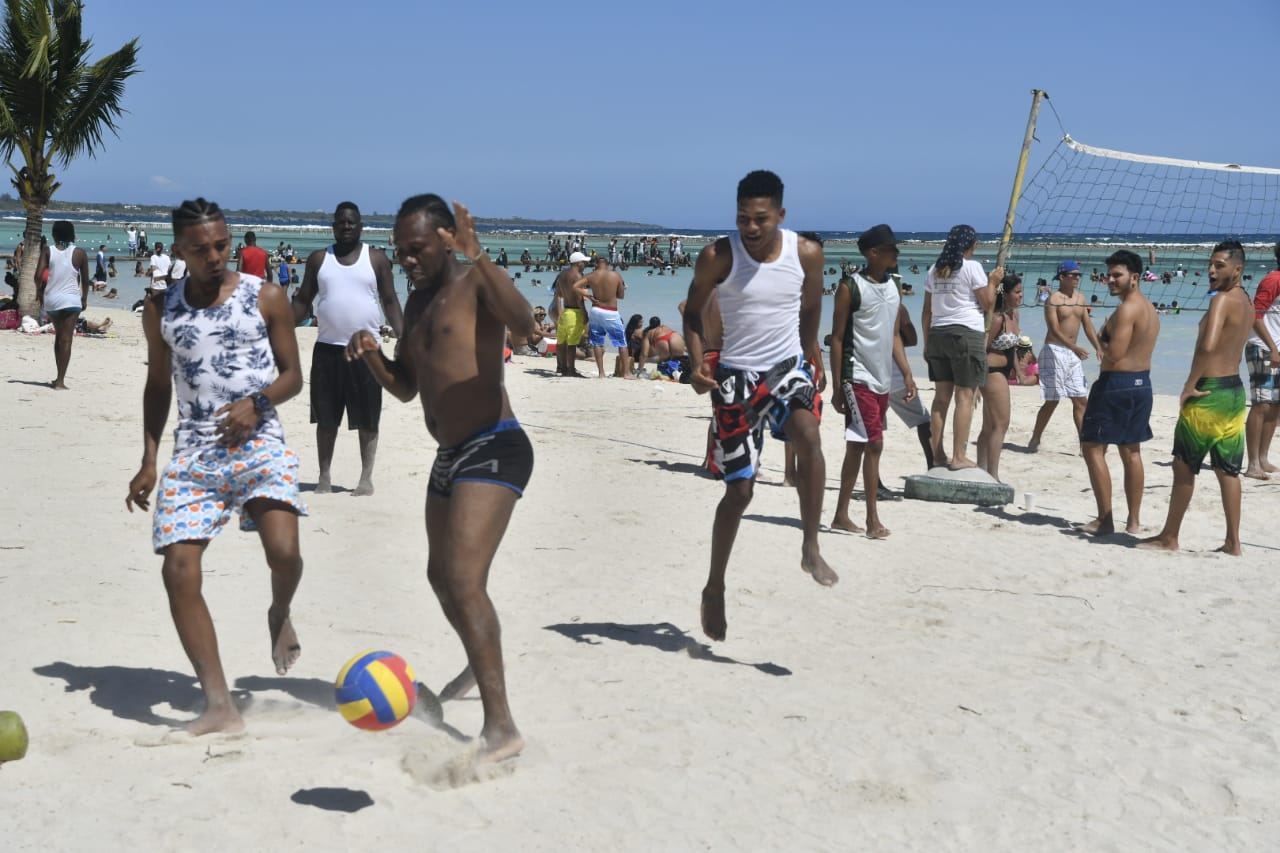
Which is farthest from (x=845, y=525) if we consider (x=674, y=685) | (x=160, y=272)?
(x=160, y=272)

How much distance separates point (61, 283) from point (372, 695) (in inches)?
393

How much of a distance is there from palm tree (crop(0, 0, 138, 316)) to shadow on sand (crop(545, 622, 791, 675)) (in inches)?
567

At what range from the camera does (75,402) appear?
11.5 m

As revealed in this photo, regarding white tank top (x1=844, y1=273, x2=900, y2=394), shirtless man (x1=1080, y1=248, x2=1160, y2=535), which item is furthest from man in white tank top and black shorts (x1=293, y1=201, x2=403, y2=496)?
shirtless man (x1=1080, y1=248, x2=1160, y2=535)

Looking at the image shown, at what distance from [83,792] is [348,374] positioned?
14.8 ft

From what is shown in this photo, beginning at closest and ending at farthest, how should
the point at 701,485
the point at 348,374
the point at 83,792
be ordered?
the point at 83,792 → the point at 348,374 → the point at 701,485

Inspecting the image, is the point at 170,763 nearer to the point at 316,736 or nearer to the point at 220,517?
the point at 316,736

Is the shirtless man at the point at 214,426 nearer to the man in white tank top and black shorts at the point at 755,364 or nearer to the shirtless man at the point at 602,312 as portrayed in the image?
the man in white tank top and black shorts at the point at 755,364

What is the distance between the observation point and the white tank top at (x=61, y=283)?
12156 mm

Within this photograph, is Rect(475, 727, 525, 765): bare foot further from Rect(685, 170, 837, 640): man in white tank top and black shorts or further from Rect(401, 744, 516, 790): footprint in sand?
Rect(685, 170, 837, 640): man in white tank top and black shorts

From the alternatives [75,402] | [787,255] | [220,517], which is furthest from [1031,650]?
[75,402]

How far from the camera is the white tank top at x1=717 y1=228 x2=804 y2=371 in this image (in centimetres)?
522

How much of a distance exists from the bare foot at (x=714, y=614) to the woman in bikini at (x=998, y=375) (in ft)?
15.0

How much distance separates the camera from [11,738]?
389cm
